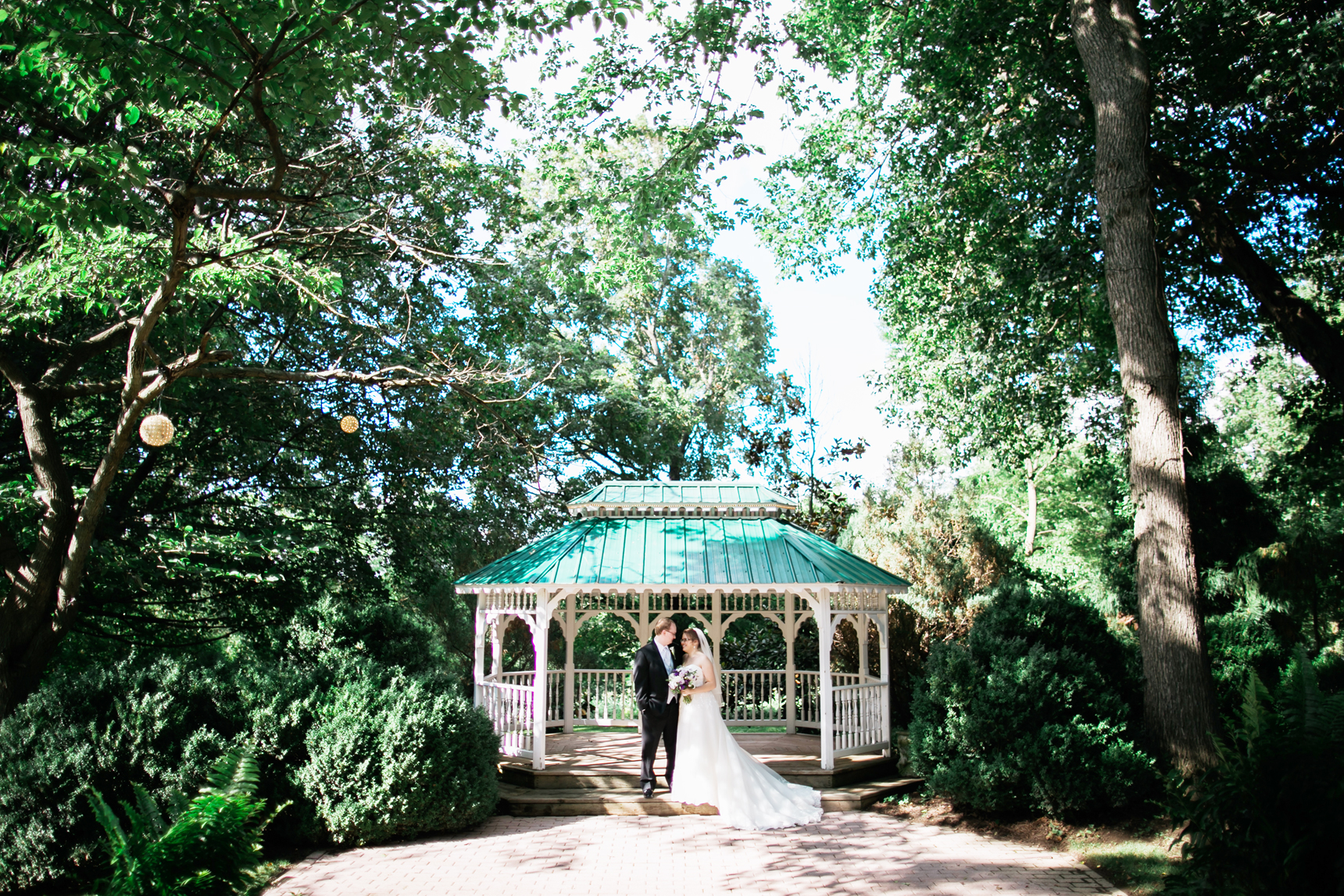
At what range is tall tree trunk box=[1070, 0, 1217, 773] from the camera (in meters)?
8.75

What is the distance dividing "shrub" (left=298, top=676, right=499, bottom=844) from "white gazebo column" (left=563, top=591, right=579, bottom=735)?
412 cm

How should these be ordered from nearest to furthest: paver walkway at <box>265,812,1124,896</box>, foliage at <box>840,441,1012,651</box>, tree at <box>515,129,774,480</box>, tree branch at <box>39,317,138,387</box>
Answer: paver walkway at <box>265,812,1124,896</box> → tree branch at <box>39,317,138,387</box> → foliage at <box>840,441,1012,651</box> → tree at <box>515,129,774,480</box>

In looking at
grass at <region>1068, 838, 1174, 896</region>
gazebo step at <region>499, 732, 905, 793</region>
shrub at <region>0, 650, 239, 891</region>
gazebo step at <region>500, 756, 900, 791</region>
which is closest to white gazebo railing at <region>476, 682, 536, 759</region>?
gazebo step at <region>499, 732, 905, 793</region>

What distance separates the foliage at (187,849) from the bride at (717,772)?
16.9 ft

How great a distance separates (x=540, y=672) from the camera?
11.1 meters

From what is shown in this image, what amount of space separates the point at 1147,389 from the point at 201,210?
11.6 metres

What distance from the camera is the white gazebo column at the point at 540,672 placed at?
10938 millimetres

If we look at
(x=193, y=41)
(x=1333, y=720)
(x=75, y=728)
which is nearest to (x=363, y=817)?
(x=75, y=728)

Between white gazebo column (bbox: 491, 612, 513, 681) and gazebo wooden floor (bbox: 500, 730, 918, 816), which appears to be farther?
white gazebo column (bbox: 491, 612, 513, 681)

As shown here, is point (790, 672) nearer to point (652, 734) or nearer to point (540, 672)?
point (652, 734)

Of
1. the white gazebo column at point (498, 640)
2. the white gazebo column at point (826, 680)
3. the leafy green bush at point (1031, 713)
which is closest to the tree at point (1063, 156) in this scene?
the leafy green bush at point (1031, 713)

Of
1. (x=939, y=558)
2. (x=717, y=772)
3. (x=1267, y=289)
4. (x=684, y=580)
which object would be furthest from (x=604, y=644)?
(x=1267, y=289)

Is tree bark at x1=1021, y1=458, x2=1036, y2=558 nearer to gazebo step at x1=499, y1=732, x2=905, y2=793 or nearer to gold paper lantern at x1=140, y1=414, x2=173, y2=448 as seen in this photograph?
gazebo step at x1=499, y1=732, x2=905, y2=793

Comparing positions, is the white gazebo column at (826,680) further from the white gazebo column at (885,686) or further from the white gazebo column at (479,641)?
the white gazebo column at (479,641)
